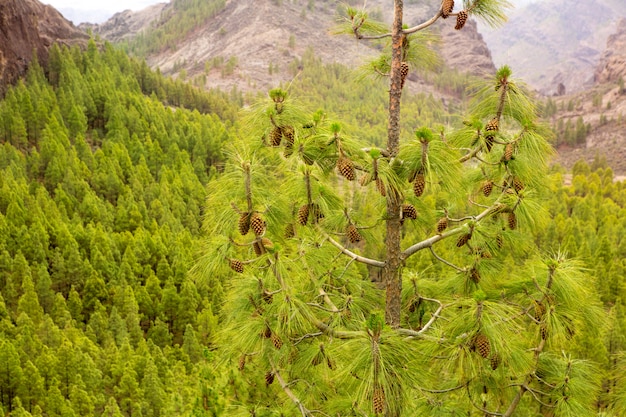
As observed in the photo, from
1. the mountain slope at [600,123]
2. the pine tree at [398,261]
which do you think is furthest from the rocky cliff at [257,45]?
the pine tree at [398,261]

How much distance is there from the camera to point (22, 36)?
8150 cm

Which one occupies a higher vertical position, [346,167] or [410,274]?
[346,167]

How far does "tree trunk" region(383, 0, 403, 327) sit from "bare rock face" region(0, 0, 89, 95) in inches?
3263

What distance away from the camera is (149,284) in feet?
146

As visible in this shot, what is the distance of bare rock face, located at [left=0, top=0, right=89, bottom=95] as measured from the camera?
250 feet

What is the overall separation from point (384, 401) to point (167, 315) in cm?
4136

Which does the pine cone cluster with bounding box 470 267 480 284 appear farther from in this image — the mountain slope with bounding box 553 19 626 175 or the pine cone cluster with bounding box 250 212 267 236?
the mountain slope with bounding box 553 19 626 175

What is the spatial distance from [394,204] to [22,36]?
9151cm

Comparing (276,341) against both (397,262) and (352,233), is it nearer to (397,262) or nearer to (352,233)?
(352,233)

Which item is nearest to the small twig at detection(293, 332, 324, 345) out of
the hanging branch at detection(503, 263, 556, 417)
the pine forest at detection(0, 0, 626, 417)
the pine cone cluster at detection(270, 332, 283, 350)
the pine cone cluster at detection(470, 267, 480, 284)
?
the pine forest at detection(0, 0, 626, 417)

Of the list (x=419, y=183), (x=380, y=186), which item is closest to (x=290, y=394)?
(x=380, y=186)

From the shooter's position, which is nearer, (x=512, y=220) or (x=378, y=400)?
(x=378, y=400)

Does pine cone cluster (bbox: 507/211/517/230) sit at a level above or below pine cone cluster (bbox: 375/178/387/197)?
below

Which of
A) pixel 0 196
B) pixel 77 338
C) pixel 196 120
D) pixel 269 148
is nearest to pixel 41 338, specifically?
pixel 77 338
